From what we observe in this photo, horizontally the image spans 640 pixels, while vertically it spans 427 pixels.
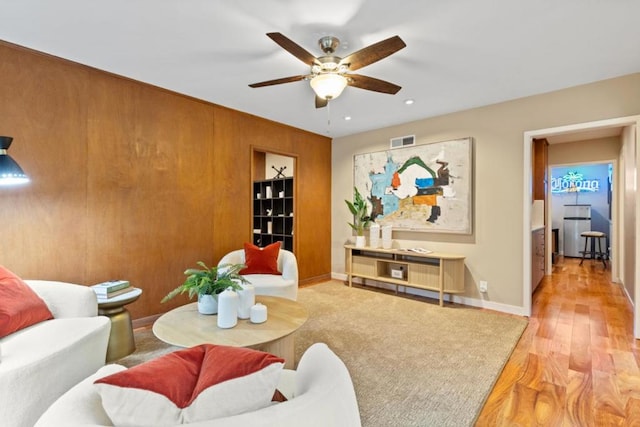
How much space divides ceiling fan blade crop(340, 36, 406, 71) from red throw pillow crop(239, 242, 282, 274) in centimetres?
225

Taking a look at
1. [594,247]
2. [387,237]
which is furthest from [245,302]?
[594,247]

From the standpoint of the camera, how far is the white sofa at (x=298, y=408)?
2.28 feet

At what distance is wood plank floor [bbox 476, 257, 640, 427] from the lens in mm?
1840

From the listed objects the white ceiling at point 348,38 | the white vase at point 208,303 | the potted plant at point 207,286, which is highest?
the white ceiling at point 348,38

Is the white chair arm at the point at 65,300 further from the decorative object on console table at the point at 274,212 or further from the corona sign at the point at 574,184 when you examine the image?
the corona sign at the point at 574,184

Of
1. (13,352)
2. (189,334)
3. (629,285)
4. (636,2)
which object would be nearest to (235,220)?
(189,334)

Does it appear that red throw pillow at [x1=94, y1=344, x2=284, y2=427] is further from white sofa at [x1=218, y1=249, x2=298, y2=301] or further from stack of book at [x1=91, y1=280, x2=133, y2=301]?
white sofa at [x1=218, y1=249, x2=298, y2=301]

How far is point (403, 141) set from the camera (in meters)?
4.60

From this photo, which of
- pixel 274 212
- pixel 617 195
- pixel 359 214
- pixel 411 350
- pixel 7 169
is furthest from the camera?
pixel 274 212

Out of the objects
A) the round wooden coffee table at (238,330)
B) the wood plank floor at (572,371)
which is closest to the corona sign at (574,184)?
the wood plank floor at (572,371)

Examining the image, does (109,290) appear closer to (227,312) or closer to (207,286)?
(207,286)

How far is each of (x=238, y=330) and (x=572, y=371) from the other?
2.51m

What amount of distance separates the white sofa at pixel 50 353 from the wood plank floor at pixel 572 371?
235 centimetres

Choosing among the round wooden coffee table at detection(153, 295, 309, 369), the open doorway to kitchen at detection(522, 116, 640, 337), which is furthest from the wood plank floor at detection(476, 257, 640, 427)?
the round wooden coffee table at detection(153, 295, 309, 369)
